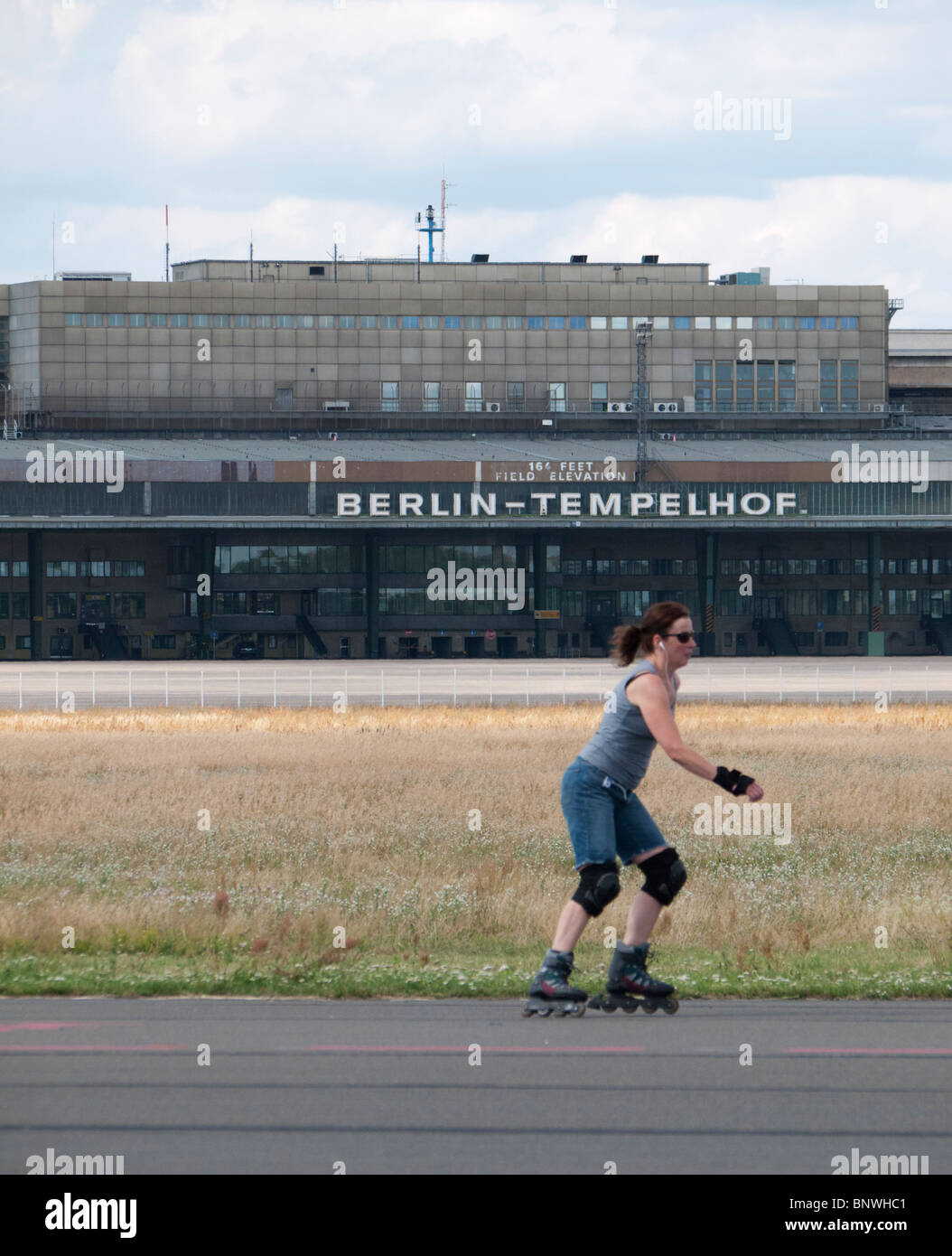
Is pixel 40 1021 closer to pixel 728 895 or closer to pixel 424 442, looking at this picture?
pixel 728 895

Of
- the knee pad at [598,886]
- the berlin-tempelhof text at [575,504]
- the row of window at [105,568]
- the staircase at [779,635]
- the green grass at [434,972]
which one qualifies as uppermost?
the berlin-tempelhof text at [575,504]

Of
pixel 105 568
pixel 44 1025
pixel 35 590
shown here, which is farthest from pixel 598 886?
pixel 105 568

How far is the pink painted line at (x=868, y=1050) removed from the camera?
781cm

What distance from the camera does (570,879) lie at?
14.0m

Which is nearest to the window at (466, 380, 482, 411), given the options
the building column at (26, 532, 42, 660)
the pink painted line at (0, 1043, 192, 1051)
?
the building column at (26, 532, 42, 660)

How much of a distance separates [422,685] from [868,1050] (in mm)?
46787

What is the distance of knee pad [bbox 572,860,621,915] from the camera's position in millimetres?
8305

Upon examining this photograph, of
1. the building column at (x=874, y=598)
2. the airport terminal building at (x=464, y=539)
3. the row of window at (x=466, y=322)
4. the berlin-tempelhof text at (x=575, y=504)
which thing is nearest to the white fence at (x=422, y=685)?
the building column at (x=874, y=598)

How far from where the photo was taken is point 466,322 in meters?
105

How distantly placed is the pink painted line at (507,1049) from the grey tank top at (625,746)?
1.47m

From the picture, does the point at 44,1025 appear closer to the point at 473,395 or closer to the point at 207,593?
the point at 207,593

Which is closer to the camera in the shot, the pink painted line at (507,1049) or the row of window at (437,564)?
the pink painted line at (507,1049)

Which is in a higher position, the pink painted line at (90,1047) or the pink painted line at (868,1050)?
the pink painted line at (90,1047)

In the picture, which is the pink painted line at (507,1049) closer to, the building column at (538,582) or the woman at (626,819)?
the woman at (626,819)
